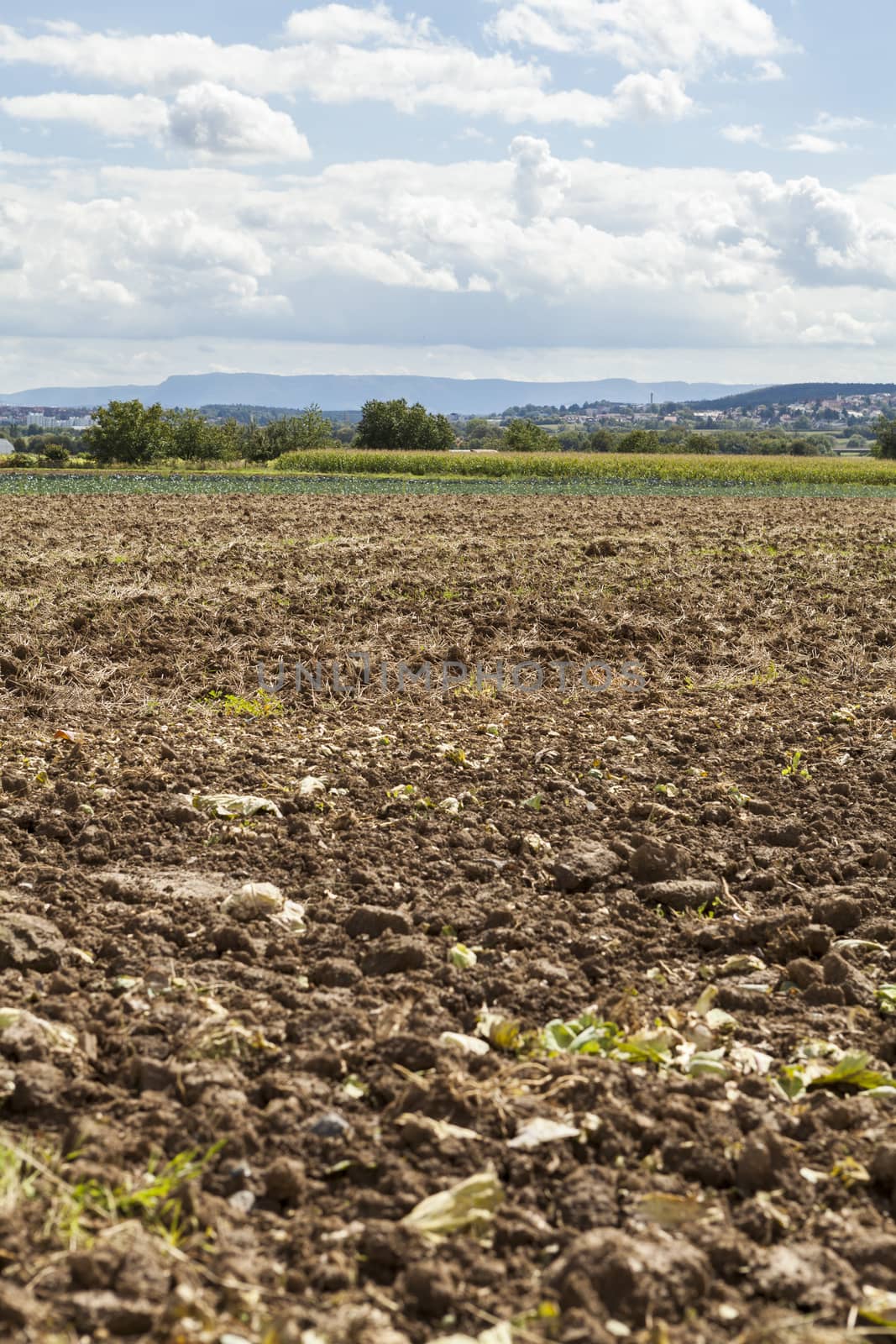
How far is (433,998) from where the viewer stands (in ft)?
13.3

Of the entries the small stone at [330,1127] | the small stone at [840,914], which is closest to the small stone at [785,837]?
the small stone at [840,914]

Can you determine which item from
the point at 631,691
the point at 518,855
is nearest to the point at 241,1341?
the point at 518,855

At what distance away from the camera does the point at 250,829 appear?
5809 millimetres

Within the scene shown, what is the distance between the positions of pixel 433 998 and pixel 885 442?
8980 centimetres

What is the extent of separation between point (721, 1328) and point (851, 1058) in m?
1.31

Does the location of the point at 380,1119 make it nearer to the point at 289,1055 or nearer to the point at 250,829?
the point at 289,1055

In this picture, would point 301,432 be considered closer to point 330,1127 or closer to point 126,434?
point 126,434

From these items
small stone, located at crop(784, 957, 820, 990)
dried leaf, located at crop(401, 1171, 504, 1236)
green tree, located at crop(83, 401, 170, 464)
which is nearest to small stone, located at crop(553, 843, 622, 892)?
small stone, located at crop(784, 957, 820, 990)

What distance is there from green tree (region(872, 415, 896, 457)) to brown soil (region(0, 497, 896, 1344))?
81.9 meters

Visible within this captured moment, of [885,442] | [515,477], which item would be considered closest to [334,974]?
[515,477]

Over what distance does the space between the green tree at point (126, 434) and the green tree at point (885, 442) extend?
173 ft

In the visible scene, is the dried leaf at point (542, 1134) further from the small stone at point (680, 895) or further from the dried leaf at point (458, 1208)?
the small stone at point (680, 895)

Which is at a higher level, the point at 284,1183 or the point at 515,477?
the point at 515,477

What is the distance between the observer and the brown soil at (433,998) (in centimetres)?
264
